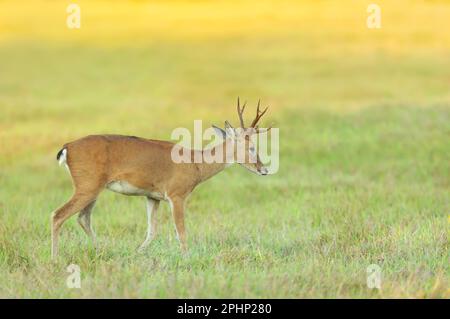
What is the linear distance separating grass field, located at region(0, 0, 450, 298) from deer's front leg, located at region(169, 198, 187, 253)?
0.18m

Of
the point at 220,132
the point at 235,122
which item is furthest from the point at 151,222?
the point at 235,122

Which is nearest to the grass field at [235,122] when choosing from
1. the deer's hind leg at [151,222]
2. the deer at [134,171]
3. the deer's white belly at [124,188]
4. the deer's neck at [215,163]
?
the deer's hind leg at [151,222]

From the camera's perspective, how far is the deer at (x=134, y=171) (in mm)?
9484

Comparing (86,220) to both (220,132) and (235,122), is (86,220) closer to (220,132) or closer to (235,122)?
(220,132)

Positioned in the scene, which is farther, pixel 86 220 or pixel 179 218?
pixel 86 220

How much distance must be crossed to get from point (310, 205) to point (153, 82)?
55.7 feet

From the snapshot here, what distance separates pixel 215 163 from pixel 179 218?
986 mm

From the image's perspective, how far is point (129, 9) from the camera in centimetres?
4247

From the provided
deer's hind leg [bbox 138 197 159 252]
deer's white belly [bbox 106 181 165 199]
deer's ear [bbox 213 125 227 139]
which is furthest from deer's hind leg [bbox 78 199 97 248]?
deer's ear [bbox 213 125 227 139]

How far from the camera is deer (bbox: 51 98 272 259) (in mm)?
9484

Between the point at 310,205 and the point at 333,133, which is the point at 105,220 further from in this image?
the point at 333,133

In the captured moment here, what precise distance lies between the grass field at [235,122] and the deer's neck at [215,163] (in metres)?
0.64

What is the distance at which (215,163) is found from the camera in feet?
34.8

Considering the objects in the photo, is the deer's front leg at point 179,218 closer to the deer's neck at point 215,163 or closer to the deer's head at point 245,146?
the deer's neck at point 215,163
